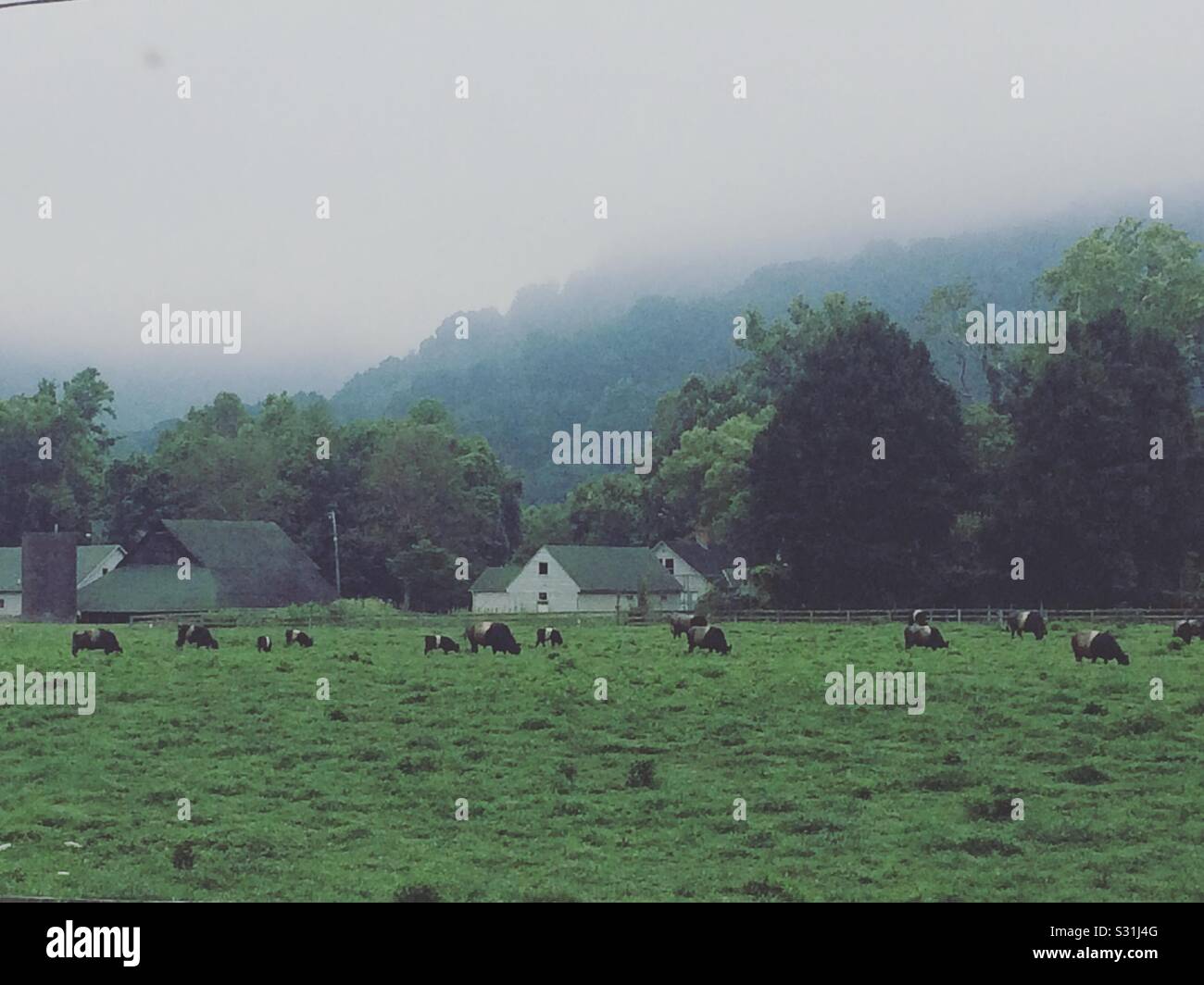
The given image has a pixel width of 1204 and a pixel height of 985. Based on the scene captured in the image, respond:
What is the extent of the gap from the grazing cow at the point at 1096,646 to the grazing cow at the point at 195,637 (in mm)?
14821

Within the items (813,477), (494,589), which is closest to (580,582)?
(494,589)

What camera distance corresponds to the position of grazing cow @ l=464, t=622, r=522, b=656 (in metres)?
27.7

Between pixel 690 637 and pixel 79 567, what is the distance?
12269mm

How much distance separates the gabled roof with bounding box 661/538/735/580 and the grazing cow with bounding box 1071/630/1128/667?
5.84m

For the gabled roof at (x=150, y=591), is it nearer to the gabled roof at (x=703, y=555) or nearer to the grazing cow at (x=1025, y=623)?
the gabled roof at (x=703, y=555)

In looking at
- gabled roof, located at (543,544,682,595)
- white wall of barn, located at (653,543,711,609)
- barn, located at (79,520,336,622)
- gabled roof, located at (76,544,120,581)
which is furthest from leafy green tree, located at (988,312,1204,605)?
gabled roof, located at (76,544,120,581)

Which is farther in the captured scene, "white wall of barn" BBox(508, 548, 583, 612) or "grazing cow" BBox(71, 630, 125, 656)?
"white wall of barn" BBox(508, 548, 583, 612)

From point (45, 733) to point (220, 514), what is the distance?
725 centimetres

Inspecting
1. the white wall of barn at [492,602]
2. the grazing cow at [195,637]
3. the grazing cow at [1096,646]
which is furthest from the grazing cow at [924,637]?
the grazing cow at [195,637]

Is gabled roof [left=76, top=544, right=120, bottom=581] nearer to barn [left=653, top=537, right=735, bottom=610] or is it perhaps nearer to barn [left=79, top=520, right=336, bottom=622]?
barn [left=79, top=520, right=336, bottom=622]

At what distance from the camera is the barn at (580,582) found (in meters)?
27.3

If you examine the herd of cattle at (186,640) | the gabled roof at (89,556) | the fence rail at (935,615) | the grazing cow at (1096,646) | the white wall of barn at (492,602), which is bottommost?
the grazing cow at (1096,646)
